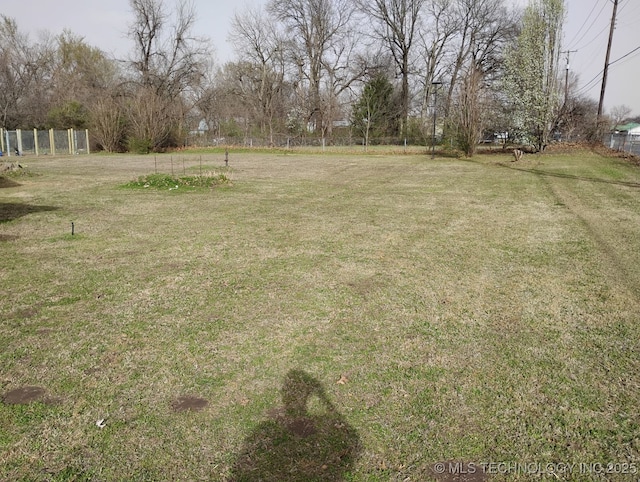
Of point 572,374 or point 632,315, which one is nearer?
point 572,374

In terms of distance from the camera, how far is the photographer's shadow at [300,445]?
84.3 inches

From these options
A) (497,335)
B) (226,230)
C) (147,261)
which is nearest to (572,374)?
(497,335)

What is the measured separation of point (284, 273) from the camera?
5.05 meters

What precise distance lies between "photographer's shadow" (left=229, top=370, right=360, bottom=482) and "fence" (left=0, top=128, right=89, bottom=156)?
32.2 metres

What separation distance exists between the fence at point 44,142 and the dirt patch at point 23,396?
31.1 m

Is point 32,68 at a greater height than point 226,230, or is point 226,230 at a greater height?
point 32,68

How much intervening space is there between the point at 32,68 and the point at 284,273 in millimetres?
45356

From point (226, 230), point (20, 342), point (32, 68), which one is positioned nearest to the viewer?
point (20, 342)

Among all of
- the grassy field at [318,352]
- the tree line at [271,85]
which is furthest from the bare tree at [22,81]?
the grassy field at [318,352]

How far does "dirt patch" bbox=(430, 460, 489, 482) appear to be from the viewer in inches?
82.9

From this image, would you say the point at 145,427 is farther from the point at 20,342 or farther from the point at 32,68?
the point at 32,68

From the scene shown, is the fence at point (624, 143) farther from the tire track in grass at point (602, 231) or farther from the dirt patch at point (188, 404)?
the dirt patch at point (188, 404)

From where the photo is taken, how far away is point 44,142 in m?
29.2

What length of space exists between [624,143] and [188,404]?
2690 cm
